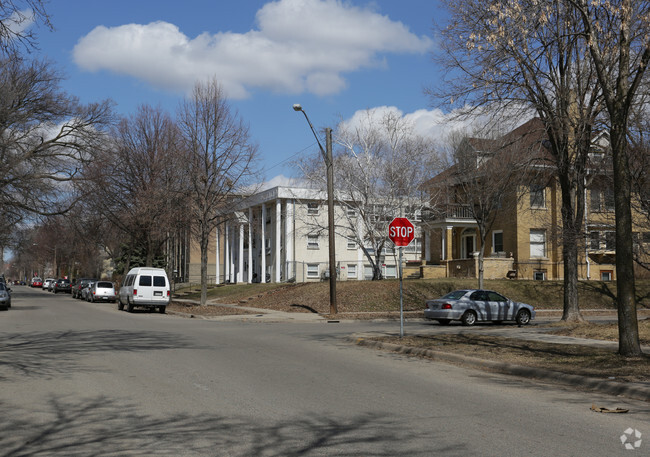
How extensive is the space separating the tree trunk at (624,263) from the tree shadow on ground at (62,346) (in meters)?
9.63

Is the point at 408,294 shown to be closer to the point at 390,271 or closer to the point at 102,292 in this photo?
the point at 390,271

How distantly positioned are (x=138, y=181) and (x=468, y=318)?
2452cm

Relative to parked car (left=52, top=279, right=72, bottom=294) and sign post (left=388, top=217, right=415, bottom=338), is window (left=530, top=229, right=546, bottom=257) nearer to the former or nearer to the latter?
sign post (left=388, top=217, right=415, bottom=338)

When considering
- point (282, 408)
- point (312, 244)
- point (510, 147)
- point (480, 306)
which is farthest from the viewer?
point (312, 244)

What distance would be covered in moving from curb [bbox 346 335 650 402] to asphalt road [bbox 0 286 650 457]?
34 cm

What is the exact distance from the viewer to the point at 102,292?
45094 millimetres

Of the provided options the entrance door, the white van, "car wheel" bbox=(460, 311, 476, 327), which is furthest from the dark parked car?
"car wheel" bbox=(460, 311, 476, 327)

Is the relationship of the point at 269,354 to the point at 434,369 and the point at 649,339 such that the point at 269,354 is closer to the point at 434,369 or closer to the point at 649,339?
the point at 434,369

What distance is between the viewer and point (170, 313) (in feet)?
105

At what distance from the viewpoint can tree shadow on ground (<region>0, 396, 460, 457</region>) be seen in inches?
240

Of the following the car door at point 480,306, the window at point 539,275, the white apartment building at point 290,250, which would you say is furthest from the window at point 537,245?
the car door at point 480,306

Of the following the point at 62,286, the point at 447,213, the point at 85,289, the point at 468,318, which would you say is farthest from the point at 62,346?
the point at 62,286

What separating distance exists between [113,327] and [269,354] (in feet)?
30.4

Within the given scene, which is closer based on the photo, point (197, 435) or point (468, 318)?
point (197, 435)
